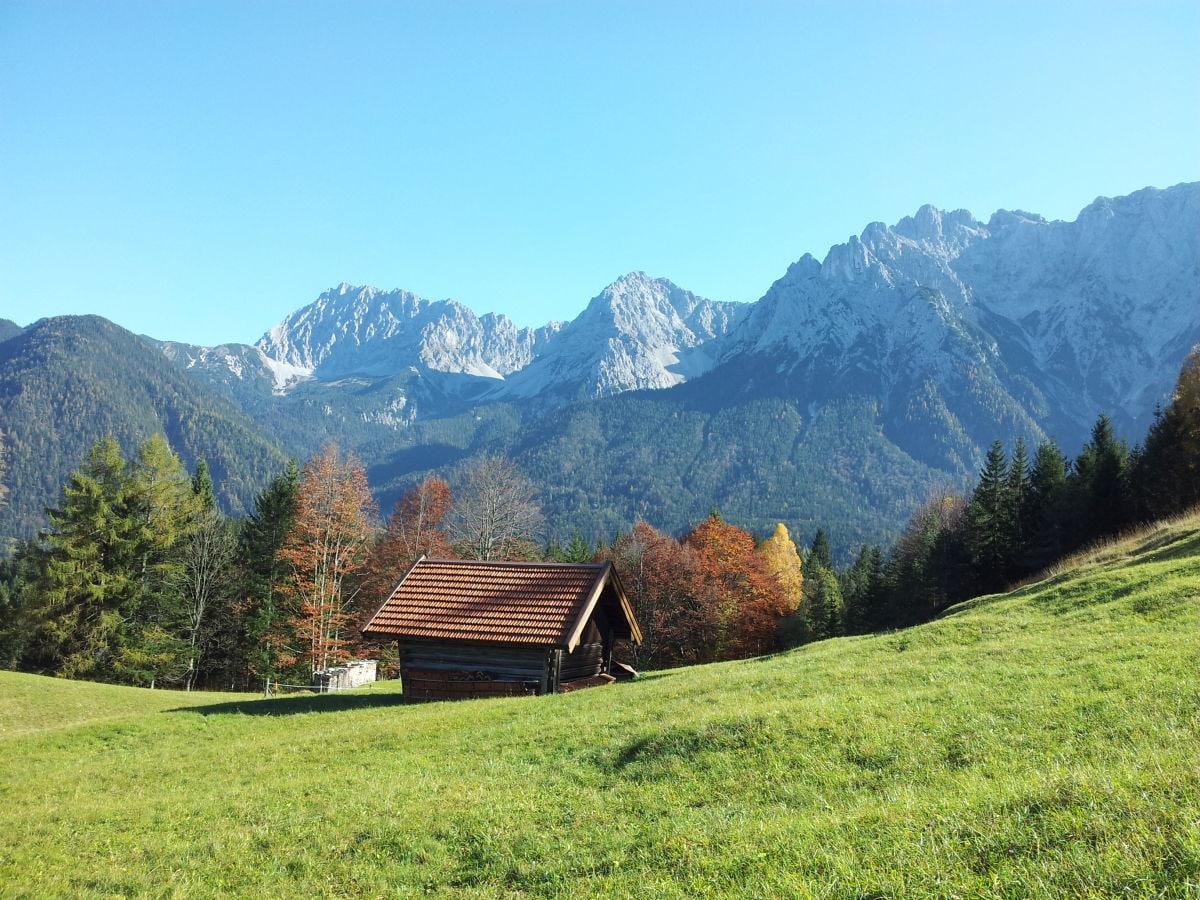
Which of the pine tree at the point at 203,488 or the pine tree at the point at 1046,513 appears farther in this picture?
the pine tree at the point at 1046,513

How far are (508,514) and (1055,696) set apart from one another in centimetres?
4505

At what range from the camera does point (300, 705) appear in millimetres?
25625

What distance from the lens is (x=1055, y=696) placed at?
36.3 ft

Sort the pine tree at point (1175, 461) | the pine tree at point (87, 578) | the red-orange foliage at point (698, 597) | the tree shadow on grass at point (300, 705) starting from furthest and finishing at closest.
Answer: the red-orange foliage at point (698, 597), the pine tree at point (1175, 461), the pine tree at point (87, 578), the tree shadow on grass at point (300, 705)

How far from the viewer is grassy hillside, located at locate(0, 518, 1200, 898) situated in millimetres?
5887

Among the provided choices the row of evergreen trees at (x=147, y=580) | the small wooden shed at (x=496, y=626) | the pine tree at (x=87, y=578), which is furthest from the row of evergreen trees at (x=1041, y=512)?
the pine tree at (x=87, y=578)

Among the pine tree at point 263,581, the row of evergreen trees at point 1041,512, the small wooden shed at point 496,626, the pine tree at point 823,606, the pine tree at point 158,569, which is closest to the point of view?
the small wooden shed at point 496,626

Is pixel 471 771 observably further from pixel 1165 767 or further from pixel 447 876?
pixel 1165 767

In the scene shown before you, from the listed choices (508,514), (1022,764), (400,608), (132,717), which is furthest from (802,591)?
(1022,764)

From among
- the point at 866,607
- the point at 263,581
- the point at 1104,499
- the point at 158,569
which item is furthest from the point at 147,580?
the point at 1104,499

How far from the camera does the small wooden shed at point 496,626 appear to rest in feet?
80.5

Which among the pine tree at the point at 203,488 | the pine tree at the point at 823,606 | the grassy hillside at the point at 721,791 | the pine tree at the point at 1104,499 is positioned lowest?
the pine tree at the point at 823,606

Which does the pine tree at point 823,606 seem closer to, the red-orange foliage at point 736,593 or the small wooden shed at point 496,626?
the red-orange foliage at point 736,593

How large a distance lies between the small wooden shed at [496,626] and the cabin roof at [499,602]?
4 centimetres
